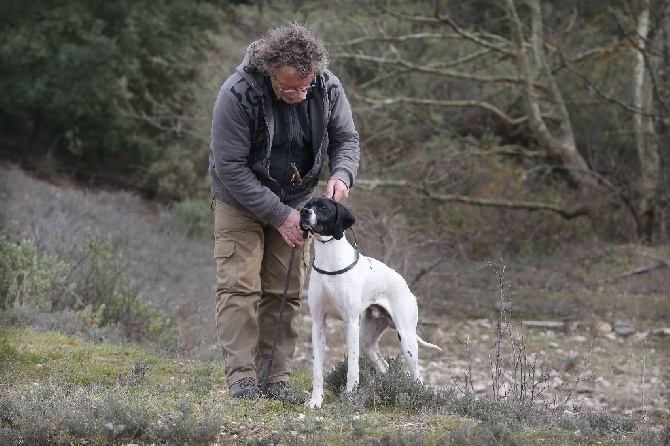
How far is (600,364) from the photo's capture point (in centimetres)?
1034

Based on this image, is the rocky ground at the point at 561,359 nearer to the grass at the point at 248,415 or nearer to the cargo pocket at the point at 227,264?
the grass at the point at 248,415

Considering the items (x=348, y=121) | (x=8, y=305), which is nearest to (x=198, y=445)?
(x=348, y=121)

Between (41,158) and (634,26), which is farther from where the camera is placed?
(41,158)

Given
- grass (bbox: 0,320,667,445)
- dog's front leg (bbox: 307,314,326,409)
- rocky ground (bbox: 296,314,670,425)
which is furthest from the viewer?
rocky ground (bbox: 296,314,670,425)

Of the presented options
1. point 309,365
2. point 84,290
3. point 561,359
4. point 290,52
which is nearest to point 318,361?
point 290,52

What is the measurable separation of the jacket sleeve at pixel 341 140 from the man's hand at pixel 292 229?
394 millimetres

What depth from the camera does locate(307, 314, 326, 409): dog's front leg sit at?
5.82m

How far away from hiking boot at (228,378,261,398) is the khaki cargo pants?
0.12 feet

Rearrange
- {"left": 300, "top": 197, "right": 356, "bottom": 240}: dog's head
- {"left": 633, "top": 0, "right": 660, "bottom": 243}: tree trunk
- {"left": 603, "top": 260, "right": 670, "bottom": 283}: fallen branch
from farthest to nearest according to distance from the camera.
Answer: {"left": 633, "top": 0, "right": 660, "bottom": 243}: tree trunk, {"left": 603, "top": 260, "right": 670, "bottom": 283}: fallen branch, {"left": 300, "top": 197, "right": 356, "bottom": 240}: dog's head

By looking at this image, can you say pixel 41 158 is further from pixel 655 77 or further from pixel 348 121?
pixel 348 121

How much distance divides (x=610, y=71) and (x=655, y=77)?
9.62ft

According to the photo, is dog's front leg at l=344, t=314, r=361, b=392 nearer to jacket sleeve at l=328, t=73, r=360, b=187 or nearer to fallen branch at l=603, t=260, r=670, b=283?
jacket sleeve at l=328, t=73, r=360, b=187

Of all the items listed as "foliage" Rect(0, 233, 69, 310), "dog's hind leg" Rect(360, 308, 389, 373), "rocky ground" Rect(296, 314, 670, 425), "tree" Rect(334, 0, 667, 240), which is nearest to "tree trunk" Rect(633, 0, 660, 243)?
"tree" Rect(334, 0, 667, 240)

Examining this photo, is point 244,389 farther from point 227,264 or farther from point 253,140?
point 253,140
